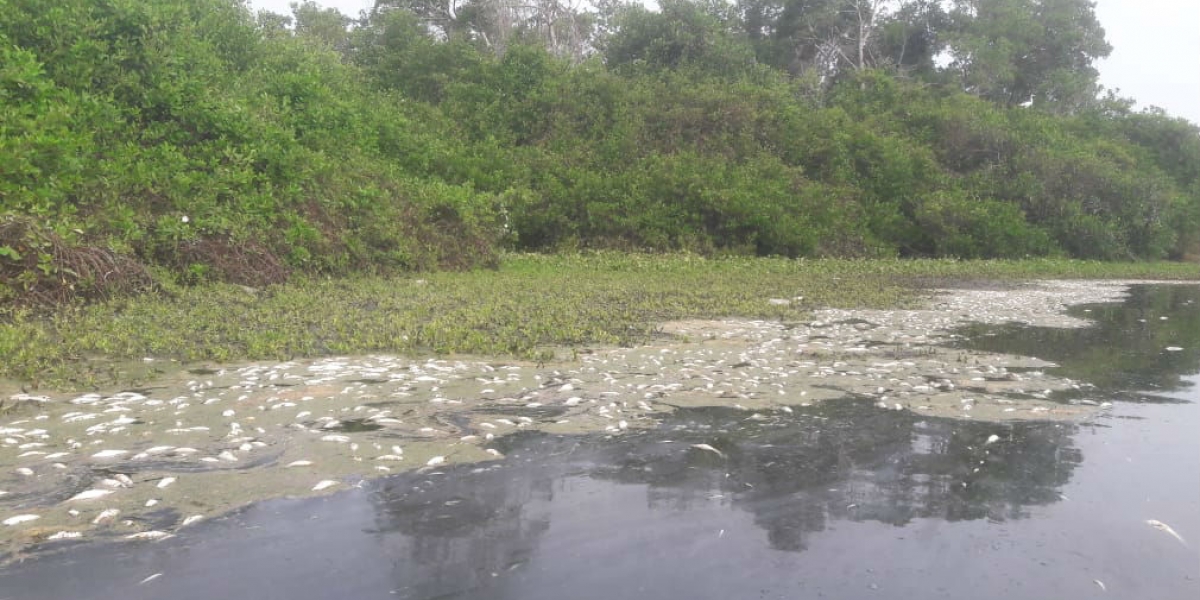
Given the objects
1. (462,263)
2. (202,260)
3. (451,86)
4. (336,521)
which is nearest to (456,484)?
(336,521)

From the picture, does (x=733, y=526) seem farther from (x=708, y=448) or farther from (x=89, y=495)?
(x=89, y=495)

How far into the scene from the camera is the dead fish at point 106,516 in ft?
16.7

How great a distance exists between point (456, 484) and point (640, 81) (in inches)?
1201

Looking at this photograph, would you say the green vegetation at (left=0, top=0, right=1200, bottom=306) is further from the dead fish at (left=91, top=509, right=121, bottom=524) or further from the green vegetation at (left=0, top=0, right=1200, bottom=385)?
the dead fish at (left=91, top=509, right=121, bottom=524)

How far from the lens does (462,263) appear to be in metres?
20.6

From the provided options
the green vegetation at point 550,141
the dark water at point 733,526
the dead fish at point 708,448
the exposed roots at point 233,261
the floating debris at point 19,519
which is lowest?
the dark water at point 733,526

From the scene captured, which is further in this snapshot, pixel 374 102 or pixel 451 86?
pixel 451 86

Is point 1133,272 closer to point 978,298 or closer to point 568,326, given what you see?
point 978,298

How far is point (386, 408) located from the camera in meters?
7.64

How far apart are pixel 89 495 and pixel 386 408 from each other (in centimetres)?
258

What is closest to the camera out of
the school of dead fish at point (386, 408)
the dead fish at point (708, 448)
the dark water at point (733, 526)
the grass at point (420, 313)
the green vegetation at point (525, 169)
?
the dark water at point (733, 526)

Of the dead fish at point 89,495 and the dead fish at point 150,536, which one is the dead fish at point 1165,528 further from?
the dead fish at point 89,495

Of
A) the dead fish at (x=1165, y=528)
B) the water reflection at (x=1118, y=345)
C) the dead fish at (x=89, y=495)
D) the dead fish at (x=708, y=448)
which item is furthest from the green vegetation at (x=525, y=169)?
the dead fish at (x=1165, y=528)

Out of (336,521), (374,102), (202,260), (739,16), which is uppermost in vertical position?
(739,16)
